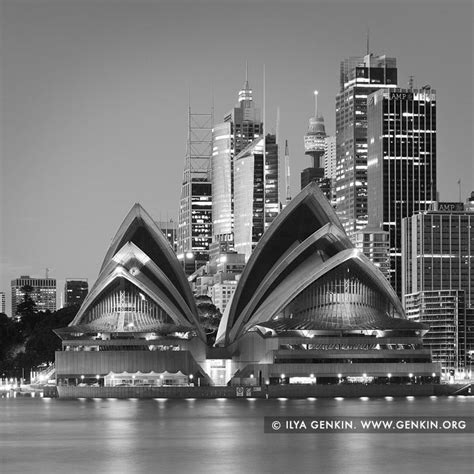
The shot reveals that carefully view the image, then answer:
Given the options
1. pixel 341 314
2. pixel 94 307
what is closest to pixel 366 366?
pixel 341 314

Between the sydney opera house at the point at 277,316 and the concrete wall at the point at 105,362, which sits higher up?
the sydney opera house at the point at 277,316

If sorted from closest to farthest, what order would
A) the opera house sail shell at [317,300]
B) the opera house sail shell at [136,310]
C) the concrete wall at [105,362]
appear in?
the opera house sail shell at [317,300]
the concrete wall at [105,362]
the opera house sail shell at [136,310]

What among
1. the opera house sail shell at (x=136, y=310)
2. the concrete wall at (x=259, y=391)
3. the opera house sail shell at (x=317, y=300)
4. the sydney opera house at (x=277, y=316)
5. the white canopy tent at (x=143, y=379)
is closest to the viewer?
the concrete wall at (x=259, y=391)

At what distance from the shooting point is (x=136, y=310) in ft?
445

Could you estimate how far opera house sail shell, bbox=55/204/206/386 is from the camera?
438 feet

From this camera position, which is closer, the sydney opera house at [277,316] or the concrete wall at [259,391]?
the concrete wall at [259,391]

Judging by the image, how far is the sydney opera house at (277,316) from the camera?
431 ft

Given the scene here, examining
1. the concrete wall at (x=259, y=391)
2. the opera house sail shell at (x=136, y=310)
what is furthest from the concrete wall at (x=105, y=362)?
the concrete wall at (x=259, y=391)

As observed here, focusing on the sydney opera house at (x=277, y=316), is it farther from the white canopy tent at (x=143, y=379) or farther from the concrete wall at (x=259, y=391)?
the concrete wall at (x=259, y=391)

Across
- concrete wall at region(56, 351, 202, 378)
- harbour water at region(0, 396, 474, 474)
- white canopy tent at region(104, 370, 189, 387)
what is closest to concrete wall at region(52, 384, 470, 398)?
white canopy tent at region(104, 370, 189, 387)

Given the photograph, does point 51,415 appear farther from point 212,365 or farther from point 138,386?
point 212,365

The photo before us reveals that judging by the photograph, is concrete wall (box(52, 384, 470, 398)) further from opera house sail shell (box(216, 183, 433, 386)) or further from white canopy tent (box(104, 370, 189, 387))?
opera house sail shell (box(216, 183, 433, 386))

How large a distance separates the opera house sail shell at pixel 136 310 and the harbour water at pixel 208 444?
98.4 feet

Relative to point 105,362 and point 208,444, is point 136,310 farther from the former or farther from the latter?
point 208,444
